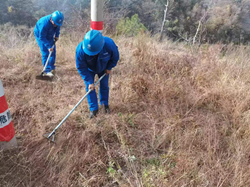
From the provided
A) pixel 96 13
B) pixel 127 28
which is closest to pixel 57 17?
pixel 96 13

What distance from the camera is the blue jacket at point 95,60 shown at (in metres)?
2.39

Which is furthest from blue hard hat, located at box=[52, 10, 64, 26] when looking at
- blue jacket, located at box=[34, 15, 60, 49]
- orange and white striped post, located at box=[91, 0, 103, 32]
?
orange and white striped post, located at box=[91, 0, 103, 32]

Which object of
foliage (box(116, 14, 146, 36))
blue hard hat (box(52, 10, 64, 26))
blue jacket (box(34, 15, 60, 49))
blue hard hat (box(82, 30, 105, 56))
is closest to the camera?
blue hard hat (box(82, 30, 105, 56))

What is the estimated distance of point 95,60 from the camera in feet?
8.26

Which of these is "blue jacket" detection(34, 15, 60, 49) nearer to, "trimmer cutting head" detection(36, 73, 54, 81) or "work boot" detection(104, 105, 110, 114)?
"trimmer cutting head" detection(36, 73, 54, 81)

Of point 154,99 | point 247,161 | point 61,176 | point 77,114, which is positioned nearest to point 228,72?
point 154,99

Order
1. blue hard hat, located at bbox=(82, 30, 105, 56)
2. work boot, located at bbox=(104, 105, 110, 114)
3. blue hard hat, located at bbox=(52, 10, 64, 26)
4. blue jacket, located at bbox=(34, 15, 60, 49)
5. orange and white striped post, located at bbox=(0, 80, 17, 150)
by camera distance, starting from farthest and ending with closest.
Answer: blue jacket, located at bbox=(34, 15, 60, 49), blue hard hat, located at bbox=(52, 10, 64, 26), work boot, located at bbox=(104, 105, 110, 114), blue hard hat, located at bbox=(82, 30, 105, 56), orange and white striped post, located at bbox=(0, 80, 17, 150)

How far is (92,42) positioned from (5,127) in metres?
1.40

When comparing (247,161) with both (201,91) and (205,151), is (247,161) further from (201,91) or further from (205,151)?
(201,91)

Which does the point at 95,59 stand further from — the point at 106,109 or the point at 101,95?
the point at 106,109

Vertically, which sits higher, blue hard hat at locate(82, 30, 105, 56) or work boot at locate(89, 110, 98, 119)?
blue hard hat at locate(82, 30, 105, 56)

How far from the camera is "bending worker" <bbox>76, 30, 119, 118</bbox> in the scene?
2.15 metres

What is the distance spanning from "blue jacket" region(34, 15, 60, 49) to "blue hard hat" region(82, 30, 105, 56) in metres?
2.08

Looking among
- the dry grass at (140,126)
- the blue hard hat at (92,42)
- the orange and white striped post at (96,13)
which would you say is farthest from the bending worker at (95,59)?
the orange and white striped post at (96,13)
